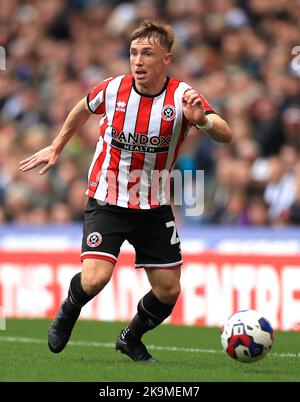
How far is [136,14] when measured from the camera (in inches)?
692

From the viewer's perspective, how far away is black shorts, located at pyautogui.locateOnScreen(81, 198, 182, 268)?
7961mm

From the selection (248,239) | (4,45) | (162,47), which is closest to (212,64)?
(248,239)

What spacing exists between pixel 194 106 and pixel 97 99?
2.88 ft

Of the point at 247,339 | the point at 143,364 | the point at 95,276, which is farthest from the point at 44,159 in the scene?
the point at 247,339

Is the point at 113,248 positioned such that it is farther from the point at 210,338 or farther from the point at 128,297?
the point at 128,297

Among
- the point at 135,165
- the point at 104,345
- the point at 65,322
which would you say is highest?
the point at 135,165

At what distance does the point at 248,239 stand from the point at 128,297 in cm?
162

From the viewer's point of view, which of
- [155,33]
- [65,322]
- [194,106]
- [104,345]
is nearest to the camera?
[194,106]

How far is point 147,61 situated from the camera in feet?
25.8

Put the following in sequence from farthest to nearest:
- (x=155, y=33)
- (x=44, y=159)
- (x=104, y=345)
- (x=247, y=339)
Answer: (x=104, y=345), (x=44, y=159), (x=155, y=33), (x=247, y=339)

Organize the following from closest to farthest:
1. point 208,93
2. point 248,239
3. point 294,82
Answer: point 248,239, point 294,82, point 208,93

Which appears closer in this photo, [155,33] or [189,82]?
[155,33]

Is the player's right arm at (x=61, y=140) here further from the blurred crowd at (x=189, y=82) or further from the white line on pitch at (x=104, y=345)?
the blurred crowd at (x=189, y=82)

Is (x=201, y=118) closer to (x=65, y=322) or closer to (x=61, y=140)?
(x=61, y=140)
